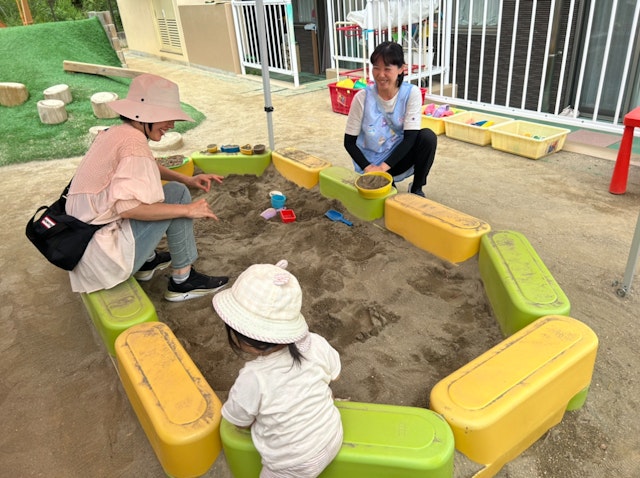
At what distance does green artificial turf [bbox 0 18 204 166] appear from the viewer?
4.78 meters

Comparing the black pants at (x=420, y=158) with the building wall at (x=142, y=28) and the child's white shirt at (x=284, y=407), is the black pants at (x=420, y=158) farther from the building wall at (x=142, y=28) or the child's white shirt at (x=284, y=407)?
the building wall at (x=142, y=28)

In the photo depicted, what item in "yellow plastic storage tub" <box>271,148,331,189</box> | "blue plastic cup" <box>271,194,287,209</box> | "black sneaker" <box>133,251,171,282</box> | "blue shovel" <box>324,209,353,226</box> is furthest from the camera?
"yellow plastic storage tub" <box>271,148,331,189</box>

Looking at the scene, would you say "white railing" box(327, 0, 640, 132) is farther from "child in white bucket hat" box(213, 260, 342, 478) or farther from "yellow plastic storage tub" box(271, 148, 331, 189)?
"child in white bucket hat" box(213, 260, 342, 478)

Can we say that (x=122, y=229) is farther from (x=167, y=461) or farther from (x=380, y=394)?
(x=380, y=394)

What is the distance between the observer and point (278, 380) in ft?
3.76

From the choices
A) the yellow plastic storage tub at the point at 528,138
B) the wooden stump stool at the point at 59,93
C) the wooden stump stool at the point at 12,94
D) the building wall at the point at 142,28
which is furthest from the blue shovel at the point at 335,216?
the building wall at the point at 142,28

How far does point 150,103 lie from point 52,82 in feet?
17.4

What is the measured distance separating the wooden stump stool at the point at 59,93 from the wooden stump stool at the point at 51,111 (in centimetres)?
29

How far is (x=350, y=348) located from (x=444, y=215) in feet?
2.71

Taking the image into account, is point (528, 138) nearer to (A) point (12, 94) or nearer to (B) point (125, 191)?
(B) point (125, 191)

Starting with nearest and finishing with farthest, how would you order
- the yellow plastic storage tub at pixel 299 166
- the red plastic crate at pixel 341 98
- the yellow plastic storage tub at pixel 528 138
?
1. the yellow plastic storage tub at pixel 299 166
2. the yellow plastic storage tub at pixel 528 138
3. the red plastic crate at pixel 341 98

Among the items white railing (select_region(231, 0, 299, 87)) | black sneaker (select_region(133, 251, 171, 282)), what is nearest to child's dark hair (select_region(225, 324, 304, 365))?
black sneaker (select_region(133, 251, 171, 282))

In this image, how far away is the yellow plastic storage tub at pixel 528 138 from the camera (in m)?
3.68

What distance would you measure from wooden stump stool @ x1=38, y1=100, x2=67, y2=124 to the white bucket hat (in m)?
5.12
